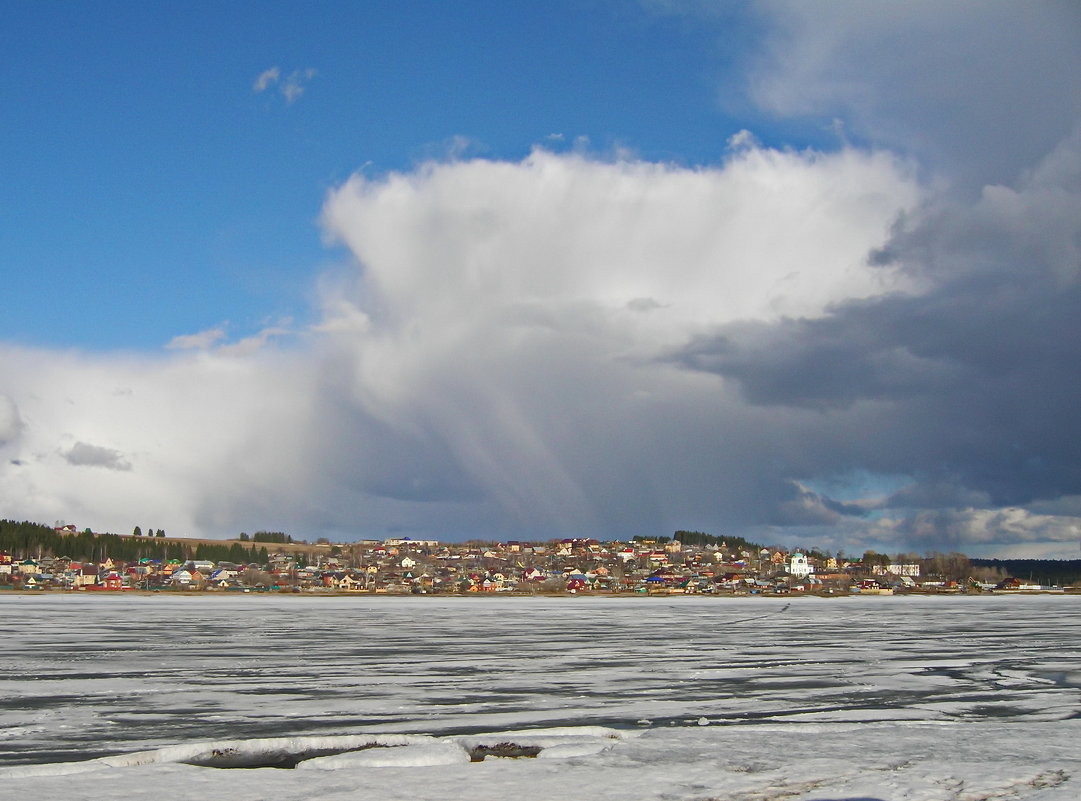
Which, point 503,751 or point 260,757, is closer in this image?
point 260,757

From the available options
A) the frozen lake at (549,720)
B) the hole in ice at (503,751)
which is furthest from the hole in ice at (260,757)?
the hole in ice at (503,751)

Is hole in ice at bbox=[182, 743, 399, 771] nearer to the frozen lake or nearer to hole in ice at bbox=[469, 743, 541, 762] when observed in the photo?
the frozen lake

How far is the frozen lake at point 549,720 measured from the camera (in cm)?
1000

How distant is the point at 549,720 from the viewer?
46.9 ft

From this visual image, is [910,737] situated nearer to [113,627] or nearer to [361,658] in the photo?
[361,658]

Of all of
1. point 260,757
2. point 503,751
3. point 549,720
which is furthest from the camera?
point 549,720

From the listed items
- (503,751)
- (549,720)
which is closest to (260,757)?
(503,751)

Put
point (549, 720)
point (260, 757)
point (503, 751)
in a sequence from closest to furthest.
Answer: point (260, 757), point (503, 751), point (549, 720)

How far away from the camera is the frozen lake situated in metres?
10.0

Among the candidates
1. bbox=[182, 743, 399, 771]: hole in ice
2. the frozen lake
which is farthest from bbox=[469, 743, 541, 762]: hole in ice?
bbox=[182, 743, 399, 771]: hole in ice

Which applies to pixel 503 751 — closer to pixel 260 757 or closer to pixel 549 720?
pixel 549 720

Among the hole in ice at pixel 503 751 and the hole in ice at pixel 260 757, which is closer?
the hole in ice at pixel 260 757

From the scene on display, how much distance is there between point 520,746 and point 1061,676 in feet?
51.3

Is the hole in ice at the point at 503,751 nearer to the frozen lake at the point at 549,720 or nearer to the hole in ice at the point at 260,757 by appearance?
the frozen lake at the point at 549,720
